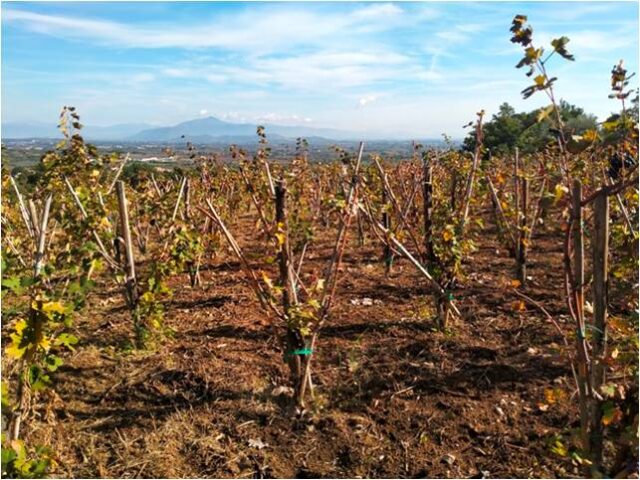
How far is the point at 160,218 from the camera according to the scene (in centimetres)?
481

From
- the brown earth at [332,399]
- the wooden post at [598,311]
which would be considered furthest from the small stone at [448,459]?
the wooden post at [598,311]

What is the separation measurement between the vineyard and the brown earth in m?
0.01

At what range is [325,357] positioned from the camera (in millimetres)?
4176

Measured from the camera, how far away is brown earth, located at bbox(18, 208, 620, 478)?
2.98 metres

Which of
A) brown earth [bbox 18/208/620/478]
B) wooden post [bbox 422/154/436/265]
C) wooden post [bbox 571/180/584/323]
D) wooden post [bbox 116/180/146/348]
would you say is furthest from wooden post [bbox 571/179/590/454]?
wooden post [bbox 116/180/146/348]

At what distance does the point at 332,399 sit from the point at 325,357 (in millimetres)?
620

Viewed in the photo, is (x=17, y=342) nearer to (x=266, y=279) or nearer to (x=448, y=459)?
(x=266, y=279)

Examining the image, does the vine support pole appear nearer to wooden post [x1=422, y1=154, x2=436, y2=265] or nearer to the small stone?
the small stone

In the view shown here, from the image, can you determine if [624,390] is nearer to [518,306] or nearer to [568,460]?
[518,306]

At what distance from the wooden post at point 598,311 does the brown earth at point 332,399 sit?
0.62 ft

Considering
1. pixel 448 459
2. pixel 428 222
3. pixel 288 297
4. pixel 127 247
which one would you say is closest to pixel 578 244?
pixel 448 459

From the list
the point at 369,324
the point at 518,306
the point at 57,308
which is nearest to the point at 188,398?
the point at 57,308

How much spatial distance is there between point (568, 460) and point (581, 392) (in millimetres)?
972

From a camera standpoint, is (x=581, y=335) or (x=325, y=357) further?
(x=325, y=357)
